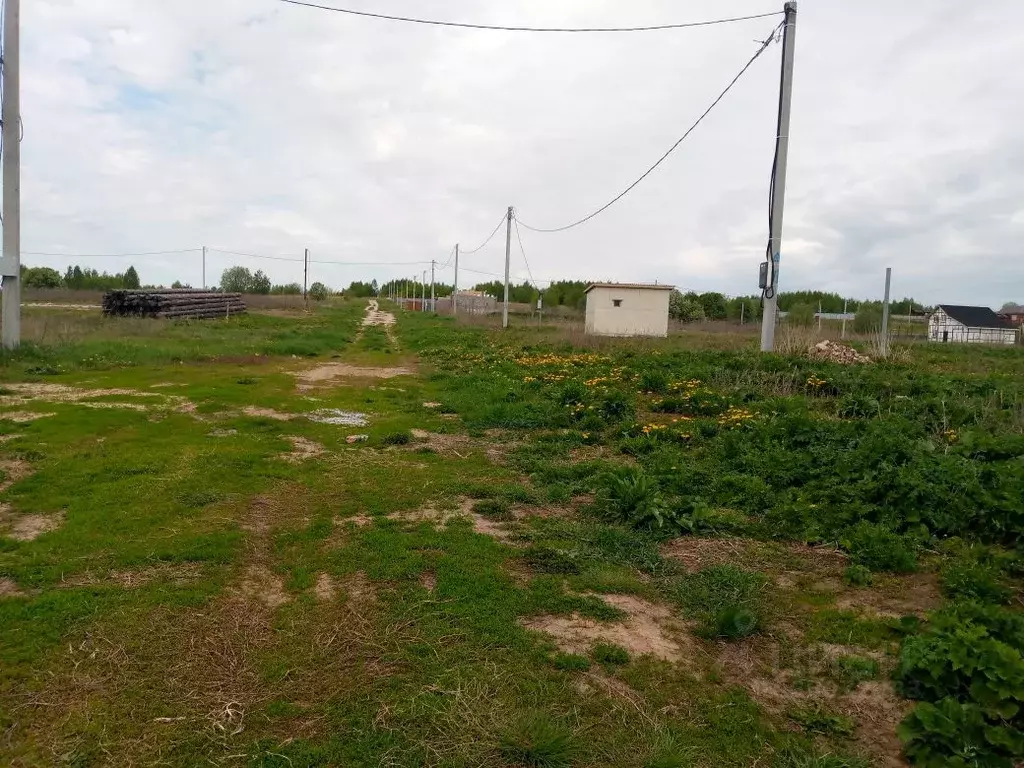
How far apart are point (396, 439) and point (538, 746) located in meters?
6.48

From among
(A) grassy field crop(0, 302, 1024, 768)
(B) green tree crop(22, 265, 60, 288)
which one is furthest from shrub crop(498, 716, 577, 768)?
(B) green tree crop(22, 265, 60, 288)

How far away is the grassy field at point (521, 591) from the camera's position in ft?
9.75

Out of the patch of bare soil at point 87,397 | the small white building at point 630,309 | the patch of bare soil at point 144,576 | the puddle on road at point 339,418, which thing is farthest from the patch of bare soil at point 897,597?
the small white building at point 630,309

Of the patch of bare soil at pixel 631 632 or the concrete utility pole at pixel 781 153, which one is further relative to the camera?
the concrete utility pole at pixel 781 153

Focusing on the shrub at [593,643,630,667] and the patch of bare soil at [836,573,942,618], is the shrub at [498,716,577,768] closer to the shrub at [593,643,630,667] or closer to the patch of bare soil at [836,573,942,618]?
the shrub at [593,643,630,667]

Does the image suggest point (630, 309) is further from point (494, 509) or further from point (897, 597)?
point (897, 597)

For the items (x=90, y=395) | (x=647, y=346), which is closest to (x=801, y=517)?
(x=90, y=395)

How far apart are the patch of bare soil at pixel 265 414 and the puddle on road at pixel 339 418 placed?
1.16ft

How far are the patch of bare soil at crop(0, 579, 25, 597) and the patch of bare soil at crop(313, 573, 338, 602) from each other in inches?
66.0

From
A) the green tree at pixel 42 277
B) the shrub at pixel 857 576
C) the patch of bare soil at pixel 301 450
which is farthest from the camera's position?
the green tree at pixel 42 277

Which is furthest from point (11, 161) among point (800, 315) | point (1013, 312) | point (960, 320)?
point (1013, 312)

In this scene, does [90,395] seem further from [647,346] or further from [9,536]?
[647,346]

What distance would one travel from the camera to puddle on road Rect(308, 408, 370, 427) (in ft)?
33.8

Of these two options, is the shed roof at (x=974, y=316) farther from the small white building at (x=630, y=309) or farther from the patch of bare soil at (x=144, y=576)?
the patch of bare soil at (x=144, y=576)
